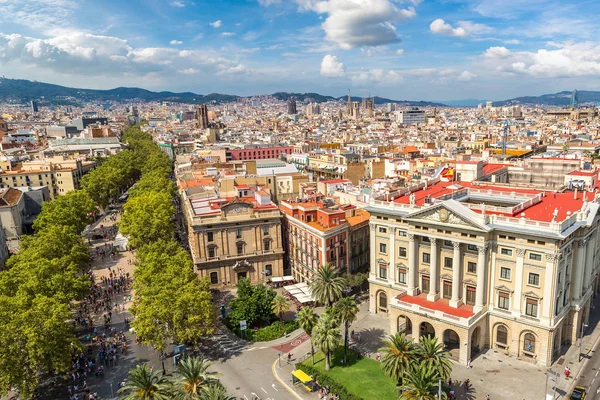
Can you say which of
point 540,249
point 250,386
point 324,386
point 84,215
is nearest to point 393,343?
point 324,386

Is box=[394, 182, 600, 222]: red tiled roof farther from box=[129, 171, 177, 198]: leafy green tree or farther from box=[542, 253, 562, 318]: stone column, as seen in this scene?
box=[129, 171, 177, 198]: leafy green tree

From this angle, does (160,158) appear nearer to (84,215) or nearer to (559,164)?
(84,215)

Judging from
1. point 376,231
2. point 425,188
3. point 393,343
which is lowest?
point 393,343

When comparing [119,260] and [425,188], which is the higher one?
[425,188]

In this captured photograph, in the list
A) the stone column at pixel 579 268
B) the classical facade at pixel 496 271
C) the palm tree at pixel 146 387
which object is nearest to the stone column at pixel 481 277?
the classical facade at pixel 496 271

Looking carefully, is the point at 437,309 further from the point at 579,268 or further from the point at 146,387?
the point at 146,387

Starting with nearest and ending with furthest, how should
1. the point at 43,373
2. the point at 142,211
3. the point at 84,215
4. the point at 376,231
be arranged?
the point at 43,373, the point at 376,231, the point at 142,211, the point at 84,215
